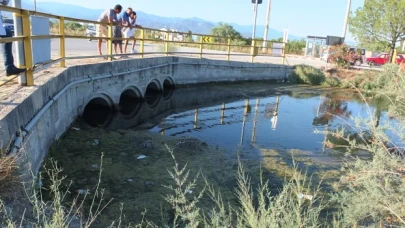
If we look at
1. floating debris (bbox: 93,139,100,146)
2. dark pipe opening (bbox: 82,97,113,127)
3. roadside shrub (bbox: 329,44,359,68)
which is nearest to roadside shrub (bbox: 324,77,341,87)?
roadside shrub (bbox: 329,44,359,68)

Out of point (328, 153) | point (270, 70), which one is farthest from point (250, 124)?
point (270, 70)

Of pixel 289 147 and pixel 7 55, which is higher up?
pixel 7 55

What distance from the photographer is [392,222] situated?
2.93 meters

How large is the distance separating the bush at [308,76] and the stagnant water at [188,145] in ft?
18.4

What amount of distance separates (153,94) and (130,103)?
1.71 metres

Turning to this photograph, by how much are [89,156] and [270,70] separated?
13.7 metres

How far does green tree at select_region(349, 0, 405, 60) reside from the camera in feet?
67.8

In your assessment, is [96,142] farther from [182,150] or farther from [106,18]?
[106,18]

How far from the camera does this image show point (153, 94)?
1160 cm

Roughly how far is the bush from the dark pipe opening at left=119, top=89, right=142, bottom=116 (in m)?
10.2

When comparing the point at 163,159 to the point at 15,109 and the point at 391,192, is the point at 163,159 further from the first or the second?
the point at 391,192

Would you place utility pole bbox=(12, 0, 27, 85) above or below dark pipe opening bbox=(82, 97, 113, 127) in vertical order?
above

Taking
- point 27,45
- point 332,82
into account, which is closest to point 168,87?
point 27,45

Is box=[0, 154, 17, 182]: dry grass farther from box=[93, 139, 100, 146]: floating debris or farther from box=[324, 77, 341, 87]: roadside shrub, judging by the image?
box=[324, 77, 341, 87]: roadside shrub
